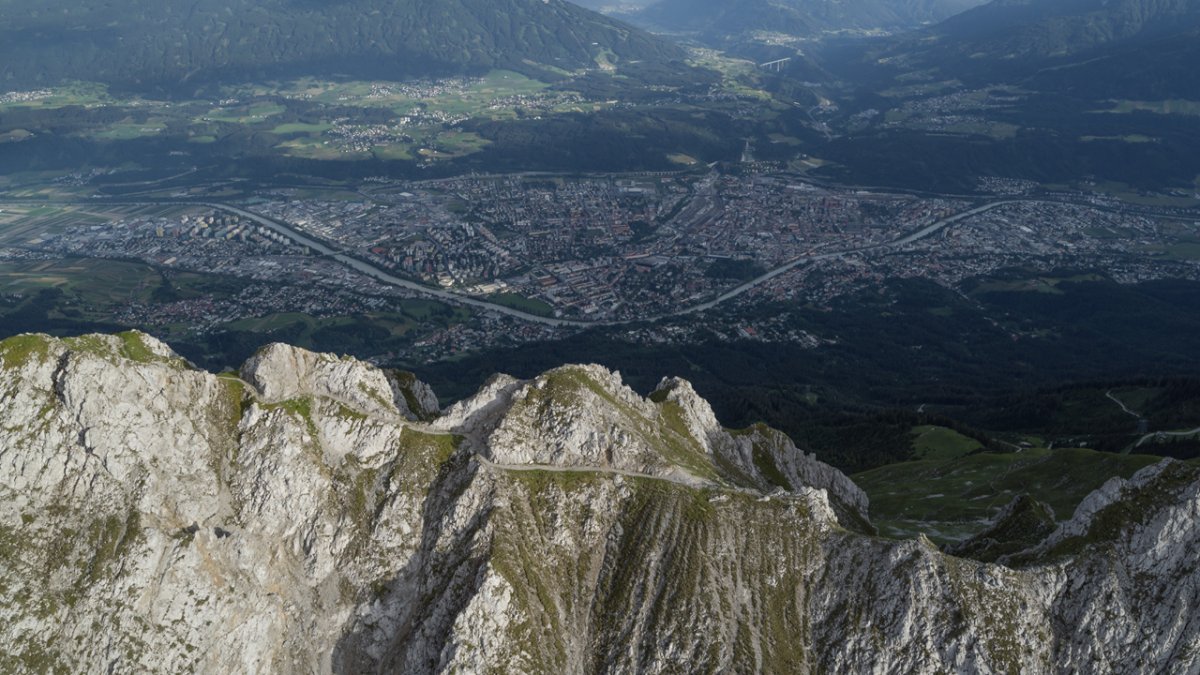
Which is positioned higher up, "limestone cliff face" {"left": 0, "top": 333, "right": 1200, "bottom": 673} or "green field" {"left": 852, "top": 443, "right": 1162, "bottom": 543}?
"limestone cliff face" {"left": 0, "top": 333, "right": 1200, "bottom": 673}

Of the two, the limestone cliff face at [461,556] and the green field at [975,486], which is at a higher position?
the limestone cliff face at [461,556]

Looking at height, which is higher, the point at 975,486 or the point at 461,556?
the point at 461,556

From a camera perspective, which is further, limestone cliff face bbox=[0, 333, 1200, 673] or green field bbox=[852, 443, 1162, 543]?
green field bbox=[852, 443, 1162, 543]

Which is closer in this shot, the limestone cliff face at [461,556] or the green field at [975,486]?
the limestone cliff face at [461,556]

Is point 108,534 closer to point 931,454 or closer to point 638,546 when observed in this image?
point 638,546
